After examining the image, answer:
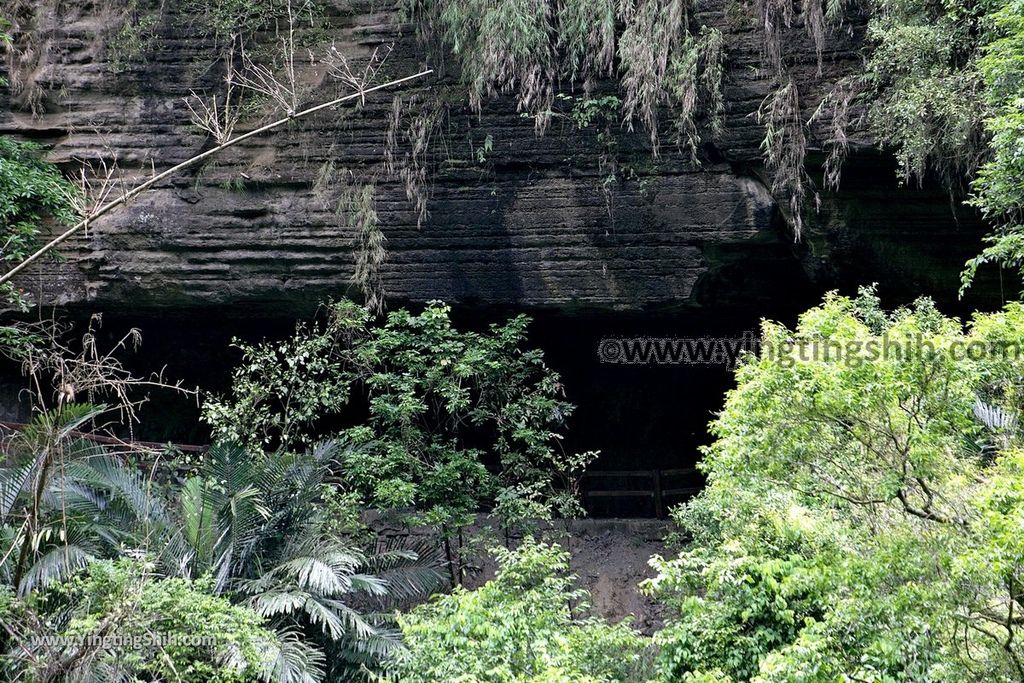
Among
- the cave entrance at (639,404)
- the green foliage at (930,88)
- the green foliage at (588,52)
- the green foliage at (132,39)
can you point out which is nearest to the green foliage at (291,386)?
the cave entrance at (639,404)

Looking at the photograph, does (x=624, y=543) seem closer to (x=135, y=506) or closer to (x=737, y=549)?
(x=737, y=549)

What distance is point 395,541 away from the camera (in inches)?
389

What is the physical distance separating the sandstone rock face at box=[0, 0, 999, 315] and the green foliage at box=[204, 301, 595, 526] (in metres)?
0.60

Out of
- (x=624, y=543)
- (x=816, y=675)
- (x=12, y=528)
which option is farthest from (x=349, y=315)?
(x=816, y=675)

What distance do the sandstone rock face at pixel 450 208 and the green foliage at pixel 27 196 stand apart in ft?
1.23

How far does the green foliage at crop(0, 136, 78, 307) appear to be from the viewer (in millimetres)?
9094

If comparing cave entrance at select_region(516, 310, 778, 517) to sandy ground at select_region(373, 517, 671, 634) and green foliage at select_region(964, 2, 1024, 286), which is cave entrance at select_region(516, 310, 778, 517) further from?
green foliage at select_region(964, 2, 1024, 286)

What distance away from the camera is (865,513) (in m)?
5.30

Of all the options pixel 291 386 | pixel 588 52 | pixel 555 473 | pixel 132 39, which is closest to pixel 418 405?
pixel 291 386

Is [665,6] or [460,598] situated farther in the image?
[665,6]

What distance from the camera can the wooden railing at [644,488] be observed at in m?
12.0

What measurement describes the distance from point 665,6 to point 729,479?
560 cm

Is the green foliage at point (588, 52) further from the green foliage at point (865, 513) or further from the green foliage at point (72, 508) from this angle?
the green foliage at point (72, 508)

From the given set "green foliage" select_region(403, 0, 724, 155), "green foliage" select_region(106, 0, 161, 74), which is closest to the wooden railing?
"green foliage" select_region(403, 0, 724, 155)
